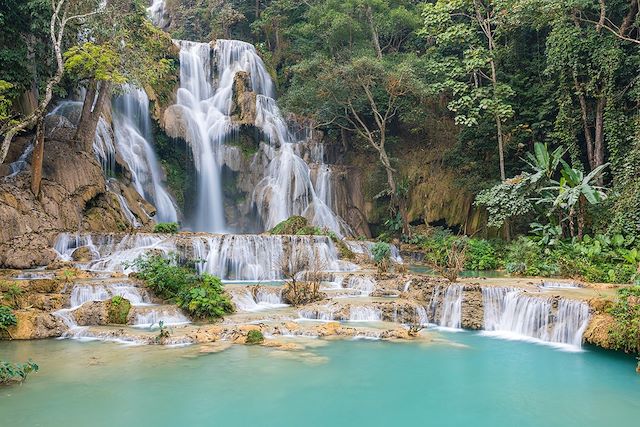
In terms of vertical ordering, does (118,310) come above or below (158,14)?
below

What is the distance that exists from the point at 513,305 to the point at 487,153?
12.3 m

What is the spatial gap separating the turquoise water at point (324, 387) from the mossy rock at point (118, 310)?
1.11 m

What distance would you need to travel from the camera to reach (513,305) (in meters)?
9.81

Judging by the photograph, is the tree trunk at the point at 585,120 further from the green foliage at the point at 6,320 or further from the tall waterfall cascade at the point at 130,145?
the green foliage at the point at 6,320

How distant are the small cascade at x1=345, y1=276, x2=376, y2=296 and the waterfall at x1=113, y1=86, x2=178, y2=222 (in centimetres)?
1020

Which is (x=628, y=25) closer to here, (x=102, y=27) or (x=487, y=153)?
(x=487, y=153)

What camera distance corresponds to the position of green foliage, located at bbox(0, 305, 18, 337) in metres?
8.69

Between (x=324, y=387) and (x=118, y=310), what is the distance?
493cm

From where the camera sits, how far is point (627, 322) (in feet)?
25.1

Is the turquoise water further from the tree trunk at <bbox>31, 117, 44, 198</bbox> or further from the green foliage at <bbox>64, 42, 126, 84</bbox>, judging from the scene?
the green foliage at <bbox>64, 42, 126, 84</bbox>

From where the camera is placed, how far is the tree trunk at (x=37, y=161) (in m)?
14.8

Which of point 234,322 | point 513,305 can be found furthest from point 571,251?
point 234,322

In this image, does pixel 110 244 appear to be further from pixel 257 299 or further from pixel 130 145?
pixel 130 145

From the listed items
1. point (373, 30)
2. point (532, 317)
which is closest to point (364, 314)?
point (532, 317)
